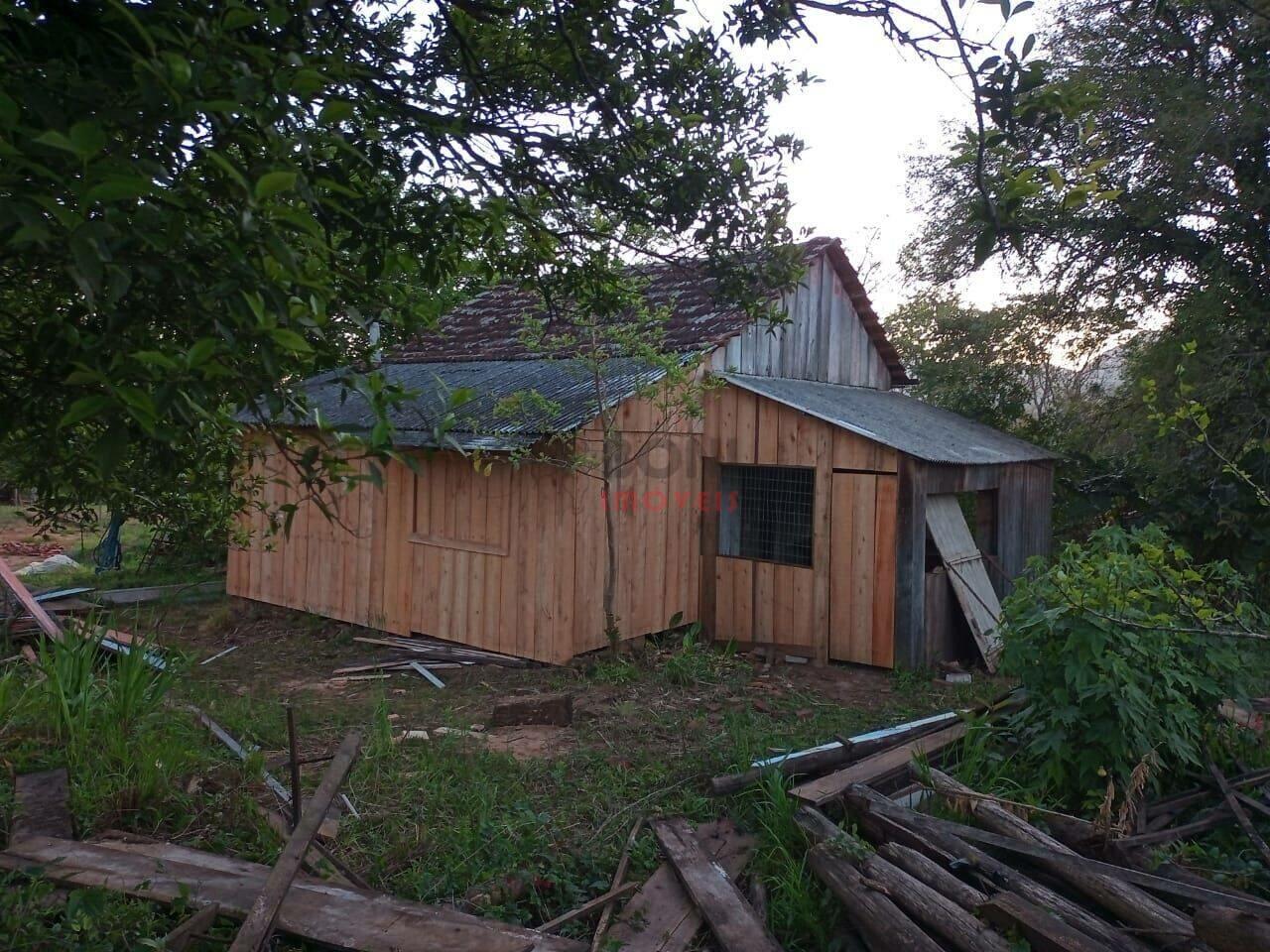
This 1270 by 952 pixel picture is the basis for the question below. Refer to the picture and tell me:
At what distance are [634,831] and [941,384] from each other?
13.2 meters

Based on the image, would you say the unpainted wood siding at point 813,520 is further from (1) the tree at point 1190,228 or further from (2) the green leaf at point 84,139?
(2) the green leaf at point 84,139

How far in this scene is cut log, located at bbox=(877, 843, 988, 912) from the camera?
4.04m

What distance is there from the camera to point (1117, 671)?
16.4 feet

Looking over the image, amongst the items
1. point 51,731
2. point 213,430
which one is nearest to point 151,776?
point 51,731

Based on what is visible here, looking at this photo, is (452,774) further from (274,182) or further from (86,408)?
(274,182)

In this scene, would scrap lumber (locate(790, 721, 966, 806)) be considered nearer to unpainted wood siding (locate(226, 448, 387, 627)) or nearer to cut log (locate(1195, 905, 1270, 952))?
cut log (locate(1195, 905, 1270, 952))

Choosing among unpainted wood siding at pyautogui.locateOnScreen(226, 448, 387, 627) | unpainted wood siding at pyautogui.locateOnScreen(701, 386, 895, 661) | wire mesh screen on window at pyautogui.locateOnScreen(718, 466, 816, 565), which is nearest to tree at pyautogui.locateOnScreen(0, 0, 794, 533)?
unpainted wood siding at pyautogui.locateOnScreen(701, 386, 895, 661)

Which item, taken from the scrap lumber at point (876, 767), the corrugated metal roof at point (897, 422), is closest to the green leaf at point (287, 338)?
the scrap lumber at point (876, 767)

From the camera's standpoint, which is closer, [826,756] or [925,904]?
[925,904]

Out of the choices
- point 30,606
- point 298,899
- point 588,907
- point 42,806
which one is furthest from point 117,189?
point 30,606

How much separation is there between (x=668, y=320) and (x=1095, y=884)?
26.9ft

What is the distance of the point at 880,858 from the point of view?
173 inches

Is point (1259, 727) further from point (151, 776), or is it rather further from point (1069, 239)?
point (1069, 239)

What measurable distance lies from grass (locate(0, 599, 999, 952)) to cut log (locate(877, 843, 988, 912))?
39 centimetres
